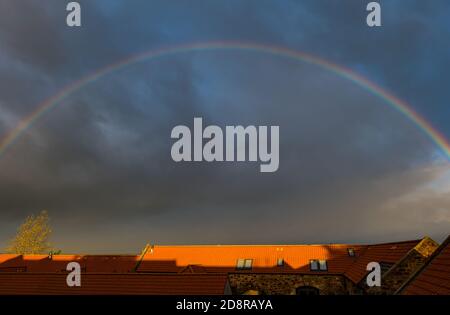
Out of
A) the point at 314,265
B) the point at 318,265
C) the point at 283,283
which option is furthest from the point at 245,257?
the point at 318,265

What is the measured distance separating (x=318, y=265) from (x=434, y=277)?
88.5ft

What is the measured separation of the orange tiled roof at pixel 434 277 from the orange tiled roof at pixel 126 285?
375 inches

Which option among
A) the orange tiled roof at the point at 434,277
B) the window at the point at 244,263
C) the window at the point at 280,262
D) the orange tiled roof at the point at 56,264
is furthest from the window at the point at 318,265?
the orange tiled roof at the point at 434,277

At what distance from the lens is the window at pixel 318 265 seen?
1499 inches

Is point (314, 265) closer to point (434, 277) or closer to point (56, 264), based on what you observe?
point (434, 277)

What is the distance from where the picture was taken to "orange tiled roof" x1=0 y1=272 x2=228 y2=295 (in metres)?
19.3

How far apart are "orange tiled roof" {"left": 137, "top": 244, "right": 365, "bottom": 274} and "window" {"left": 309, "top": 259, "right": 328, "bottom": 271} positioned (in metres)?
0.44

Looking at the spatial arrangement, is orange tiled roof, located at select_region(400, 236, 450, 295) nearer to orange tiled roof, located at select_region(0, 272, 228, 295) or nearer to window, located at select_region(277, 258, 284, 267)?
orange tiled roof, located at select_region(0, 272, 228, 295)

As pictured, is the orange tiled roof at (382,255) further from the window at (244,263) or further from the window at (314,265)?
the window at (244,263)

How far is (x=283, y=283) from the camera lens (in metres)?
37.0

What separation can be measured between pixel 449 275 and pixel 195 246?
125 ft

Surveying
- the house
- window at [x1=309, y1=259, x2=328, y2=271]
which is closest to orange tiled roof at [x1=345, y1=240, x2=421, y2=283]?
the house
